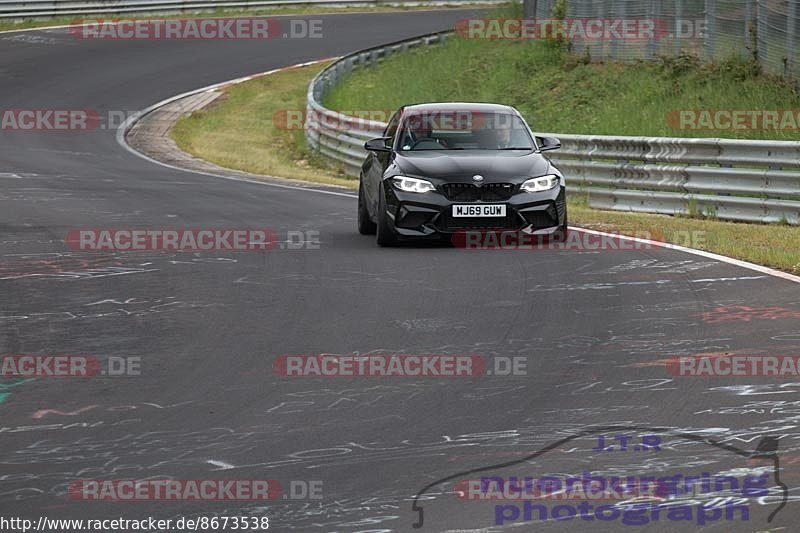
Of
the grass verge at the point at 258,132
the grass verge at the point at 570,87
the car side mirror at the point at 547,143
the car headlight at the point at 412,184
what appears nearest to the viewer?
the car headlight at the point at 412,184

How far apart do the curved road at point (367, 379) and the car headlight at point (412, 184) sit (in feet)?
2.02

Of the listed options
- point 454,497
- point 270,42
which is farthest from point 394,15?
point 454,497

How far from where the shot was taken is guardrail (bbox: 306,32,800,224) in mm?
16906

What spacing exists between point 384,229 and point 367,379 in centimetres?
631

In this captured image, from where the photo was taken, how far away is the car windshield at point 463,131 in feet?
49.3

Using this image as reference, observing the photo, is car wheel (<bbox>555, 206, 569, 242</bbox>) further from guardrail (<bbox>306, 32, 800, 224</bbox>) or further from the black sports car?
guardrail (<bbox>306, 32, 800, 224</bbox>)

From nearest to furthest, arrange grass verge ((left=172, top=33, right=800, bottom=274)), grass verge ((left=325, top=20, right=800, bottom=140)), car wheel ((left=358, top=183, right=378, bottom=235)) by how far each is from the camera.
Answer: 1. grass verge ((left=172, top=33, right=800, bottom=274))
2. car wheel ((left=358, top=183, right=378, bottom=235))
3. grass verge ((left=325, top=20, right=800, bottom=140))

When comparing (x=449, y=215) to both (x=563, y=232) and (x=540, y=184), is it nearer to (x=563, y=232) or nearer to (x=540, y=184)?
(x=540, y=184)

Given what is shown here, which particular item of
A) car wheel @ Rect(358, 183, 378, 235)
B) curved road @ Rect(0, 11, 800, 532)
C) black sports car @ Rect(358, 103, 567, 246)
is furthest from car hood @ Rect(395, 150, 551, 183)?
car wheel @ Rect(358, 183, 378, 235)

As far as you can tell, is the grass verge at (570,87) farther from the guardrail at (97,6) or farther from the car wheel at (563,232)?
the guardrail at (97,6)

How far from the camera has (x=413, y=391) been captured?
25.2ft

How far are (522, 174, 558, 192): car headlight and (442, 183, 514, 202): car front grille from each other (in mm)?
178

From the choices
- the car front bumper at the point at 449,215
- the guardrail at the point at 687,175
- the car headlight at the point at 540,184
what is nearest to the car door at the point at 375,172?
the car front bumper at the point at 449,215

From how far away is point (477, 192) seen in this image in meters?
14.0
